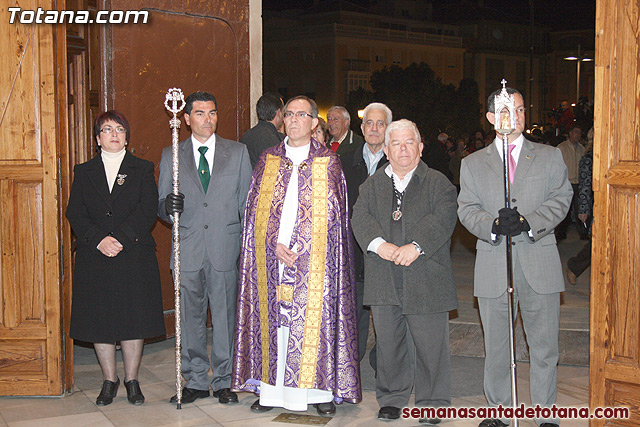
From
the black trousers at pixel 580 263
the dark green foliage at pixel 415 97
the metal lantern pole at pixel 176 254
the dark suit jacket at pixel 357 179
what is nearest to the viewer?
the metal lantern pole at pixel 176 254

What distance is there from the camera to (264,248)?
5.18 m

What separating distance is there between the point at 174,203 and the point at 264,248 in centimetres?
66

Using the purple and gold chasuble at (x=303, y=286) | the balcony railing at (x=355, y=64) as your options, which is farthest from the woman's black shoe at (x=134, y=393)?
the balcony railing at (x=355, y=64)

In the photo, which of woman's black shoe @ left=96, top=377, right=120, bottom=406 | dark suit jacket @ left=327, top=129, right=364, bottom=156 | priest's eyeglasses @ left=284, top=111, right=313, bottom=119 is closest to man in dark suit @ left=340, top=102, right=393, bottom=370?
priest's eyeglasses @ left=284, top=111, right=313, bottom=119

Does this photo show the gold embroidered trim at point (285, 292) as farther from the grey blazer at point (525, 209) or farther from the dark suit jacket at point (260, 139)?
the dark suit jacket at point (260, 139)

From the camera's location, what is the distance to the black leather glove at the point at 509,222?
4266 millimetres

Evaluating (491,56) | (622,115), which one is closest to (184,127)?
(622,115)

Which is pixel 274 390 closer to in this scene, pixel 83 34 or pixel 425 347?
pixel 425 347

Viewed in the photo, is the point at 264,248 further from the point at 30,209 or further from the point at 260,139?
the point at 30,209

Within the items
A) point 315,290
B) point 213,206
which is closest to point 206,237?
point 213,206

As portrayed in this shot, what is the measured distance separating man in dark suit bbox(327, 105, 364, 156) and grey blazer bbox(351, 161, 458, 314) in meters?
2.12

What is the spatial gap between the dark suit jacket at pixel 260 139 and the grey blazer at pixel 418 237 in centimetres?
172

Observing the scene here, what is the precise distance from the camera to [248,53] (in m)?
Result: 7.71

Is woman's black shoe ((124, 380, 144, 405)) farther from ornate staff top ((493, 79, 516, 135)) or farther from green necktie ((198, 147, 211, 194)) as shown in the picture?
ornate staff top ((493, 79, 516, 135))
